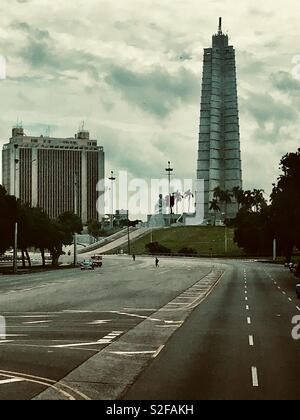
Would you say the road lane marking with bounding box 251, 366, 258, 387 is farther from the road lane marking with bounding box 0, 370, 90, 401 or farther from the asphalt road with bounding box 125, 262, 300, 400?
the road lane marking with bounding box 0, 370, 90, 401

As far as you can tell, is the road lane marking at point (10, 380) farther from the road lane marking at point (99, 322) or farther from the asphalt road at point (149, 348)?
the road lane marking at point (99, 322)

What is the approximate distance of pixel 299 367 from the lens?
2330 cm

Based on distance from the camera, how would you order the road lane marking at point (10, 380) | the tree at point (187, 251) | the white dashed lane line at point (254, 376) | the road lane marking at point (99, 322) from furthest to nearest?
the tree at point (187, 251)
the road lane marking at point (99, 322)
the road lane marking at point (10, 380)
the white dashed lane line at point (254, 376)

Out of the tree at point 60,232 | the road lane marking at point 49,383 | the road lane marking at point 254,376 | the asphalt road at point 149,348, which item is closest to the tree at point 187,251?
the tree at point 60,232

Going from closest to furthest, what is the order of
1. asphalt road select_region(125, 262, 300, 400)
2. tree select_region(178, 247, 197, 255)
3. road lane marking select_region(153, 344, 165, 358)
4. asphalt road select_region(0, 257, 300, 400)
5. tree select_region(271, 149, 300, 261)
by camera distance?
1. asphalt road select_region(125, 262, 300, 400)
2. asphalt road select_region(0, 257, 300, 400)
3. road lane marking select_region(153, 344, 165, 358)
4. tree select_region(271, 149, 300, 261)
5. tree select_region(178, 247, 197, 255)

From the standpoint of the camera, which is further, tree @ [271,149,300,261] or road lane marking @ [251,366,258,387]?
tree @ [271,149,300,261]

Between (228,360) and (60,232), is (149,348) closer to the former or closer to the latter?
(228,360)

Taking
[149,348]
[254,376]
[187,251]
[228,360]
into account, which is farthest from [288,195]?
[187,251]

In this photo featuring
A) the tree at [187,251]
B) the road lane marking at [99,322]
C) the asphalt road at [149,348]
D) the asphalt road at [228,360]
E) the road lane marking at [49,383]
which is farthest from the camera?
the tree at [187,251]

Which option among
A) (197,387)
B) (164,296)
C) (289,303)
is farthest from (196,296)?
(197,387)

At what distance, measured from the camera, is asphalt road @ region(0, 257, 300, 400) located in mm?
19797

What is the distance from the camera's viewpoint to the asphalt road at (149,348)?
19797mm

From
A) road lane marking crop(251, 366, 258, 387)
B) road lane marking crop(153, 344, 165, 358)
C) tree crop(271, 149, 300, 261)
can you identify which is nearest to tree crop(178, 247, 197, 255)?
tree crop(271, 149, 300, 261)
